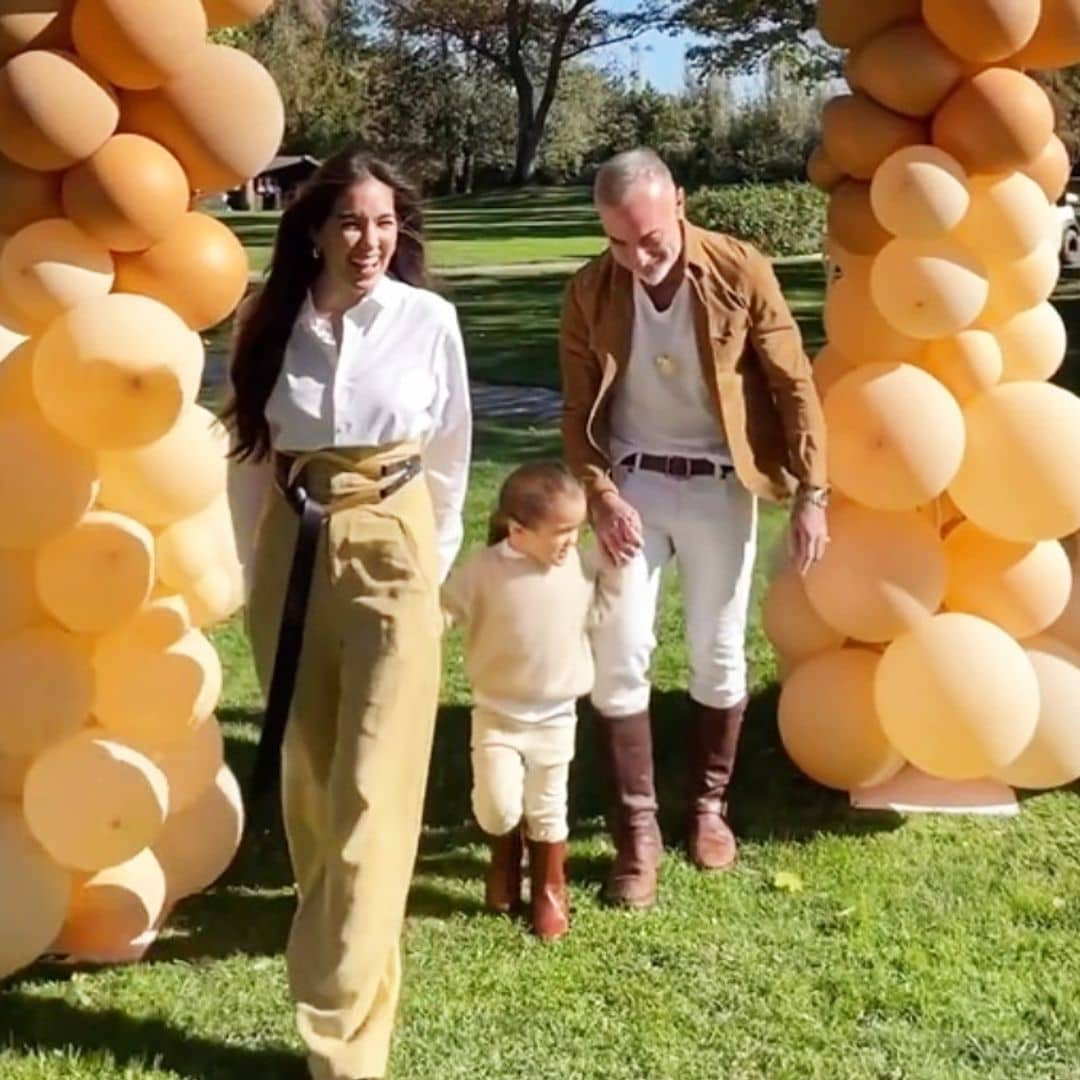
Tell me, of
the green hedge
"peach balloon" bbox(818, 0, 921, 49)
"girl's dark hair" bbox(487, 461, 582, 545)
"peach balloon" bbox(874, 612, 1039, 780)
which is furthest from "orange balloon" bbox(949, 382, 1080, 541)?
the green hedge

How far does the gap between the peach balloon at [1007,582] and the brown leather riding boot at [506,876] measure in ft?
4.88

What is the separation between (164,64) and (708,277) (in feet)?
4.81

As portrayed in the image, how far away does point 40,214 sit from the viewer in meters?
4.22

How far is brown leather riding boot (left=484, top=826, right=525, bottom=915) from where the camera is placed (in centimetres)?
488

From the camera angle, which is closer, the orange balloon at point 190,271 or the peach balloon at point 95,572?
the peach balloon at point 95,572

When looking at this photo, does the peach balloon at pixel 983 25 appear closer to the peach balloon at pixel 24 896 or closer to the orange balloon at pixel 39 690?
the orange balloon at pixel 39 690

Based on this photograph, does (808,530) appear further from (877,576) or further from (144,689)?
(144,689)

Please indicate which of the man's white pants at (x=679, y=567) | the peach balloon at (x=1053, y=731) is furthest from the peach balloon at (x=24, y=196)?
the peach balloon at (x=1053, y=731)

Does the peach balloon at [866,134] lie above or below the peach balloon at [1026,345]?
above

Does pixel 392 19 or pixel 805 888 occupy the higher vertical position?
pixel 805 888

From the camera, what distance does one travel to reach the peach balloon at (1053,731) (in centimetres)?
527

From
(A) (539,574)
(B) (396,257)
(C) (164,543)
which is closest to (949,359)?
(A) (539,574)

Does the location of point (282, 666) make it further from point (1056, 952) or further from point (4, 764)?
point (1056, 952)

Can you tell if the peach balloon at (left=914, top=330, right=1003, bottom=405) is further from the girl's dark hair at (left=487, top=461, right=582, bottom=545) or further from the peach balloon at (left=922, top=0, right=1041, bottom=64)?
the girl's dark hair at (left=487, top=461, right=582, bottom=545)
